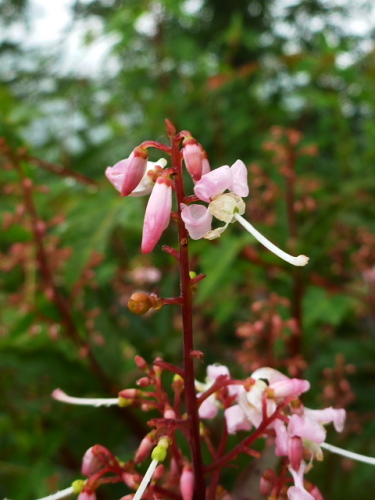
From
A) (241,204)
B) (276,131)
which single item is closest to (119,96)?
(276,131)

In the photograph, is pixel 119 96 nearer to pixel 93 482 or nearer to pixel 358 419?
pixel 358 419

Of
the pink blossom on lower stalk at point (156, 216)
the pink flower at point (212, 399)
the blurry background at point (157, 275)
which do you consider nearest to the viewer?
the pink blossom on lower stalk at point (156, 216)

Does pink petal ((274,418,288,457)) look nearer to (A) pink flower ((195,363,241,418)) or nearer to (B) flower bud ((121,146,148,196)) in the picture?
(A) pink flower ((195,363,241,418))

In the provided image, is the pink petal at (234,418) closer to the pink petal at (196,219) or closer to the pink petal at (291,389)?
the pink petal at (291,389)

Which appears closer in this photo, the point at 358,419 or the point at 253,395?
the point at 253,395

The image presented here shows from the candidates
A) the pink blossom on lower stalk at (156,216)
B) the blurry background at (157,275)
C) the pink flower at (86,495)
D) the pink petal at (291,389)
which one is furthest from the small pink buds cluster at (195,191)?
the blurry background at (157,275)

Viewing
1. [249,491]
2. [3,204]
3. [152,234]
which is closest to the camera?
[152,234]
